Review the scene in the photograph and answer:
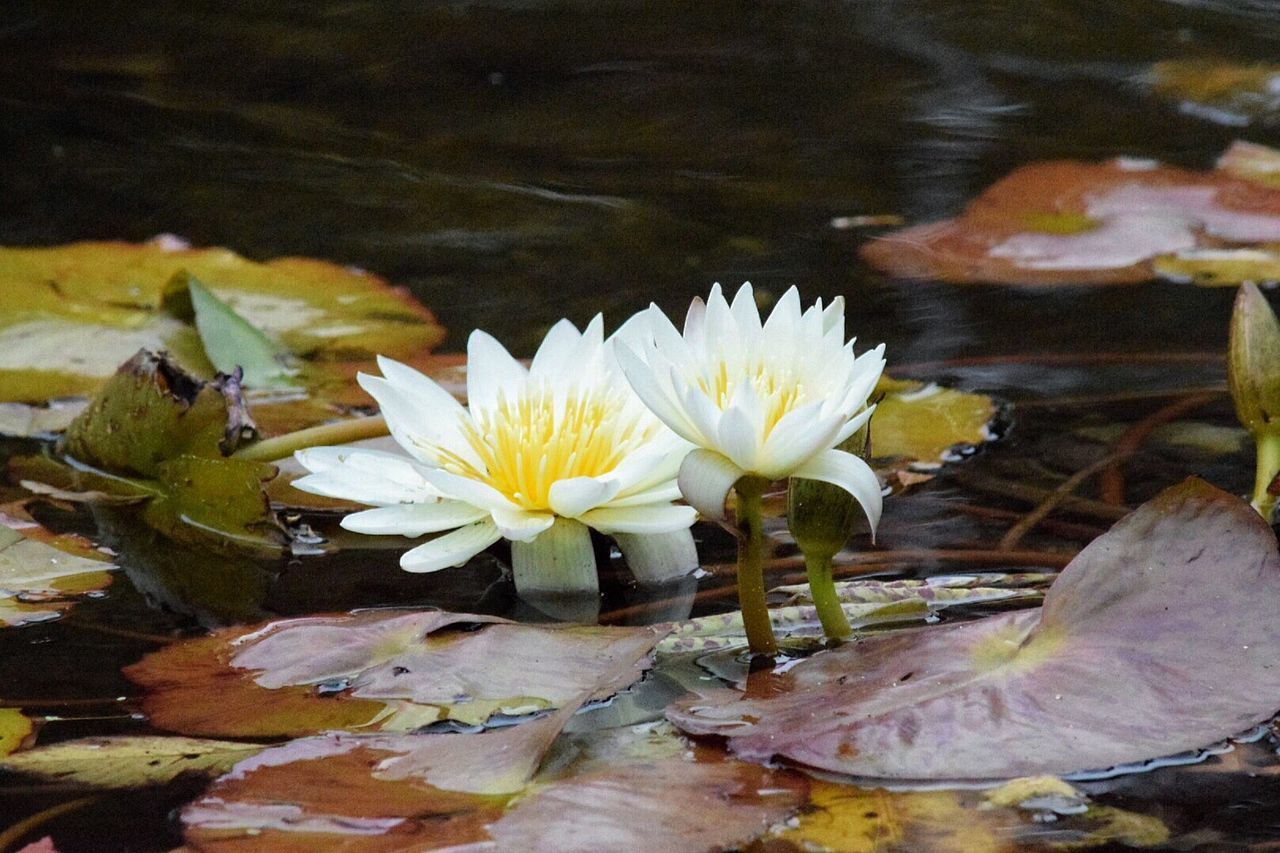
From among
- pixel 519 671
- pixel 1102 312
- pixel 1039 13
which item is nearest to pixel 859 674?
pixel 519 671

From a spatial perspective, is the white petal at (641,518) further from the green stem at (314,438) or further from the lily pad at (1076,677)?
the green stem at (314,438)

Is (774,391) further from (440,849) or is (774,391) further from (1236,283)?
(1236,283)

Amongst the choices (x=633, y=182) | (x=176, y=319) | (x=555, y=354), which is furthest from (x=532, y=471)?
→ (x=633, y=182)

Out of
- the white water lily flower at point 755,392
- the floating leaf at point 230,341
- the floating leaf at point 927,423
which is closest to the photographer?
the white water lily flower at point 755,392

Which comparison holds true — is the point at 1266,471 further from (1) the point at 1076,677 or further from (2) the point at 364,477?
(2) the point at 364,477

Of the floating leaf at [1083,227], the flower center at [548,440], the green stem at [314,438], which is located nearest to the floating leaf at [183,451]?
the green stem at [314,438]

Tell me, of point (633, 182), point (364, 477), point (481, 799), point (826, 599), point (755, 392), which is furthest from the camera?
point (633, 182)

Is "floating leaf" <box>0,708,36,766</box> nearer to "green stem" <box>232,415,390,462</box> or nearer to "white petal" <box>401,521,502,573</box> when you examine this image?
"white petal" <box>401,521,502,573</box>
